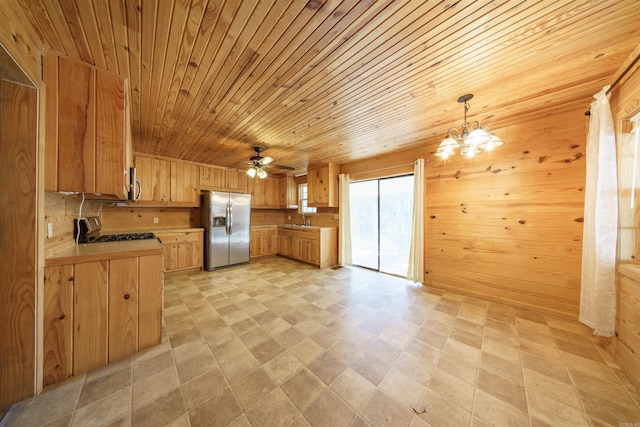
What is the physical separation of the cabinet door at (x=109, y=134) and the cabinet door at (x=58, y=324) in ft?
2.36

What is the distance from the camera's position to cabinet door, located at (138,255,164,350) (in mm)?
1906

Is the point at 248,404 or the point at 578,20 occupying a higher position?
the point at 578,20

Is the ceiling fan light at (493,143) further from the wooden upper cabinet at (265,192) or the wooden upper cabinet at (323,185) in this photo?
the wooden upper cabinet at (265,192)

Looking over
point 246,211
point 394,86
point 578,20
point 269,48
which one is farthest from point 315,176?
point 578,20

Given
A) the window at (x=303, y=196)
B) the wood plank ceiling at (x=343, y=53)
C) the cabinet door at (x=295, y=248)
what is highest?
the wood plank ceiling at (x=343, y=53)

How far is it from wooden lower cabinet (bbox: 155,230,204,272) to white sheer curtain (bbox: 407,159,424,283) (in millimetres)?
4531

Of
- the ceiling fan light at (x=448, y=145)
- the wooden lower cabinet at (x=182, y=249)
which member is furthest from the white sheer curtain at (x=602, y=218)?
the wooden lower cabinet at (x=182, y=249)

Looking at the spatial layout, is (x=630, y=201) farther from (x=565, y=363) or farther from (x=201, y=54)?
(x=201, y=54)

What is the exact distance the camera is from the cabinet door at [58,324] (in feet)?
4.97

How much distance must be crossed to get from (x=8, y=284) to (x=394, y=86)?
10.9ft

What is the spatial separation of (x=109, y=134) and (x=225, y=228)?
125 inches

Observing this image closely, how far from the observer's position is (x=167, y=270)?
410 cm

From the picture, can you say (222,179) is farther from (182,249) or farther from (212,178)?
(182,249)

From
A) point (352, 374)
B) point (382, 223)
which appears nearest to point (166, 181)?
point (382, 223)
